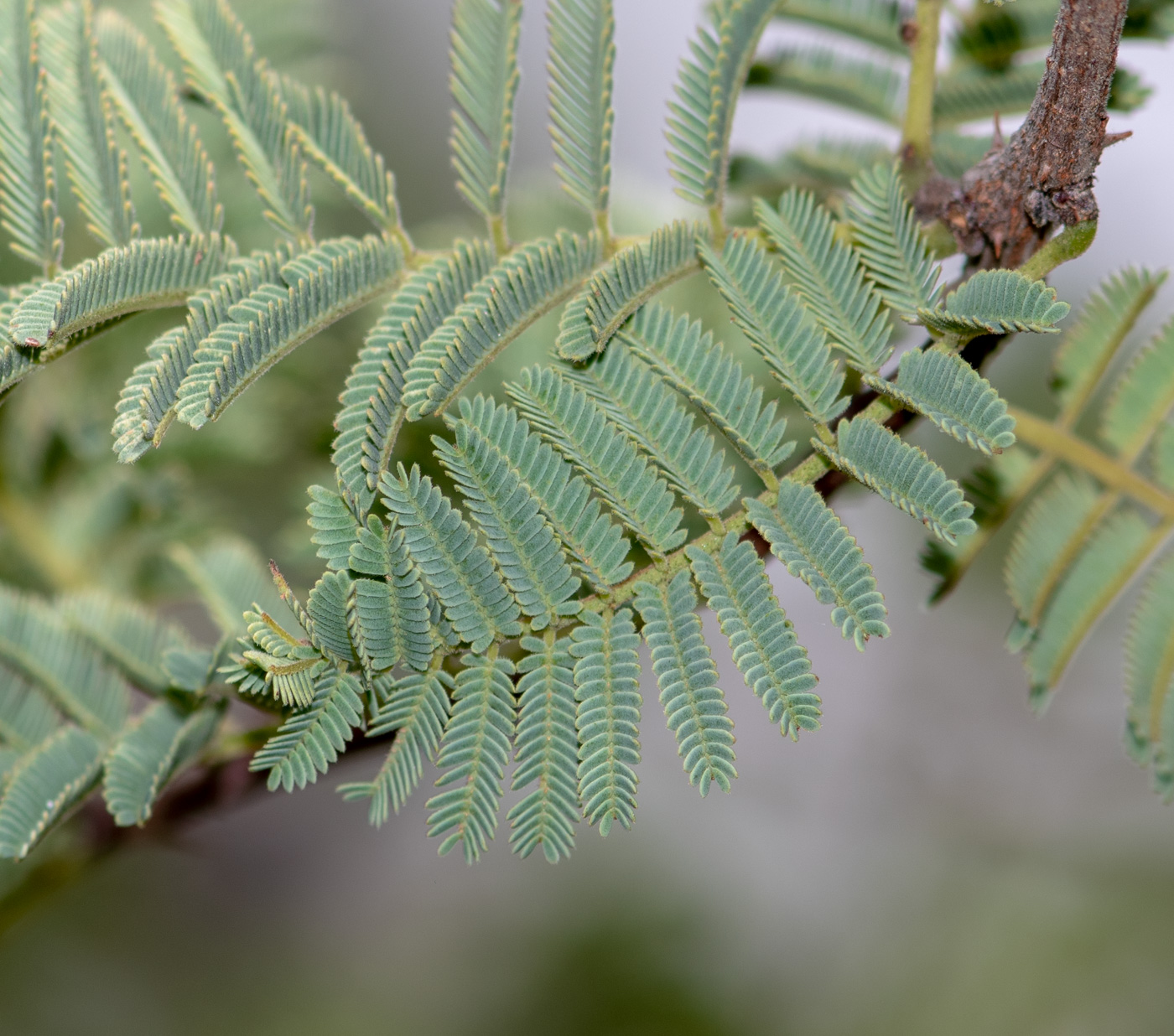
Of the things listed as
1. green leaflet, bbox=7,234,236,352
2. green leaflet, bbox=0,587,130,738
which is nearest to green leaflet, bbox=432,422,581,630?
green leaflet, bbox=7,234,236,352

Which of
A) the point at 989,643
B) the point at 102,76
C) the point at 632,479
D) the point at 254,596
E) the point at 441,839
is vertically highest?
the point at 102,76

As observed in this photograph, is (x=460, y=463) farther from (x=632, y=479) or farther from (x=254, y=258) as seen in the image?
(x=254, y=258)

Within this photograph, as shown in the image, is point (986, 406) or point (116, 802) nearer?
point (986, 406)

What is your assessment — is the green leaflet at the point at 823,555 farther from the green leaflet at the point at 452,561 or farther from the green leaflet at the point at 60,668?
the green leaflet at the point at 60,668

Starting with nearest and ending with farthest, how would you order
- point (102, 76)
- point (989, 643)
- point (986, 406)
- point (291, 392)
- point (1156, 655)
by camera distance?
point (986, 406), point (102, 76), point (1156, 655), point (291, 392), point (989, 643)

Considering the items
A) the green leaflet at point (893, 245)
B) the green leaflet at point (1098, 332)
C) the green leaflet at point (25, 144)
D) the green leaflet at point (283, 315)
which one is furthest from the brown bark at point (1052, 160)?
the green leaflet at point (25, 144)

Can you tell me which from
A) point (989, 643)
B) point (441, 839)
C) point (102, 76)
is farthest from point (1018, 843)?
point (102, 76)
